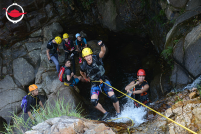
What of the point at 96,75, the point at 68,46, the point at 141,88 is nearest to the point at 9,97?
the point at 68,46

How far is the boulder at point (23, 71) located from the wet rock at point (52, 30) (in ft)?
6.96

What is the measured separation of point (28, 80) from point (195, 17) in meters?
8.76

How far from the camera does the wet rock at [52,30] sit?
382 inches

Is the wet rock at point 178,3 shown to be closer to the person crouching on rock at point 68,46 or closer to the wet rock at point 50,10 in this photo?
the person crouching on rock at point 68,46

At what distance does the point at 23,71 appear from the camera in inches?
355

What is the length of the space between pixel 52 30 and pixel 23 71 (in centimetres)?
328

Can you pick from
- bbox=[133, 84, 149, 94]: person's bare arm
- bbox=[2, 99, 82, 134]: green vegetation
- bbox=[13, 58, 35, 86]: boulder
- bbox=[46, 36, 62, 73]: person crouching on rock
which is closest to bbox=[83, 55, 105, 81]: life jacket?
bbox=[133, 84, 149, 94]: person's bare arm

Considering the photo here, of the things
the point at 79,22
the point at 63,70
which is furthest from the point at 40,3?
the point at 63,70

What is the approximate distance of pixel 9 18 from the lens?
30.7 ft

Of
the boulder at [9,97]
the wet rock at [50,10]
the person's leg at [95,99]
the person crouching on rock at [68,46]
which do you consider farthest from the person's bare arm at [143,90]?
the wet rock at [50,10]

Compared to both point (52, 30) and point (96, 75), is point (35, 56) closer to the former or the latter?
point (52, 30)

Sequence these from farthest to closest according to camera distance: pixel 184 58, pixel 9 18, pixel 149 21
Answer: pixel 9 18, pixel 149 21, pixel 184 58

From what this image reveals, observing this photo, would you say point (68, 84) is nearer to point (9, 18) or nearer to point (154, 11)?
point (154, 11)

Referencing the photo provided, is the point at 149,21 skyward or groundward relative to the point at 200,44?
skyward
